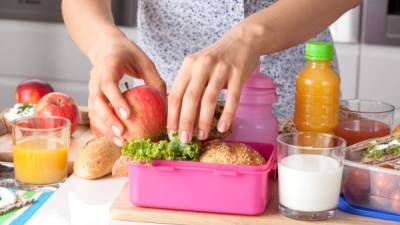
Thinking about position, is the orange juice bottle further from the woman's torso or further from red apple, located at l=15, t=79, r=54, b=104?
red apple, located at l=15, t=79, r=54, b=104

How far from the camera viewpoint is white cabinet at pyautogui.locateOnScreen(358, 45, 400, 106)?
91.3 inches

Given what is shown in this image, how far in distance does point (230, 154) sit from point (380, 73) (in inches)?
51.1

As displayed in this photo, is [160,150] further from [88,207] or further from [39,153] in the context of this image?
[39,153]

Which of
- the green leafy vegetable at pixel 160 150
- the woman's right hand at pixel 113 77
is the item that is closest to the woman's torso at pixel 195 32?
the woman's right hand at pixel 113 77

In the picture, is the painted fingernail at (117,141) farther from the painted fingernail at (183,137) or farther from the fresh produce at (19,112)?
the fresh produce at (19,112)

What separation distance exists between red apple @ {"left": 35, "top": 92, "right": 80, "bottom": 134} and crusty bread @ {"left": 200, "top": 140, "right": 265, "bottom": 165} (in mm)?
530

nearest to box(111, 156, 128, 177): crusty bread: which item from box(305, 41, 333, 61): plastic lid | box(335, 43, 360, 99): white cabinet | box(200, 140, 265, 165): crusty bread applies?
box(200, 140, 265, 165): crusty bread

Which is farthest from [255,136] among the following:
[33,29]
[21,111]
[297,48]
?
[33,29]

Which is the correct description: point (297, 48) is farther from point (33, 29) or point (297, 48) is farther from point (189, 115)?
point (33, 29)

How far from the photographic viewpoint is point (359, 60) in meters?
2.34

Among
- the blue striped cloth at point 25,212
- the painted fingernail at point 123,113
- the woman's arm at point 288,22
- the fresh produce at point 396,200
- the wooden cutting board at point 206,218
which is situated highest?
the woman's arm at point 288,22

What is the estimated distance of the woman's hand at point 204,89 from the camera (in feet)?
3.72

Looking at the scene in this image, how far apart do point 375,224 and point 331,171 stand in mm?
104

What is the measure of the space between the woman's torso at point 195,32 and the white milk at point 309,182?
0.56 metres
